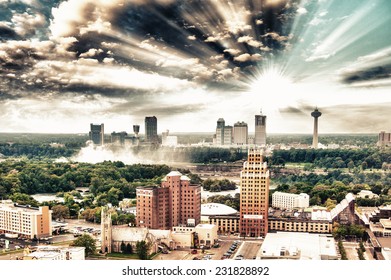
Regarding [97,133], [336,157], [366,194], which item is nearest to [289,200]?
[336,157]

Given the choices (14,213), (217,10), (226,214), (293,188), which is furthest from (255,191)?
(14,213)

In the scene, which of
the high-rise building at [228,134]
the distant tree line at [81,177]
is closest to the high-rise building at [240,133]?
the high-rise building at [228,134]

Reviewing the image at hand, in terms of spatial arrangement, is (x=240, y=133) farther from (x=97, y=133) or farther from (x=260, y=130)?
(x=97, y=133)

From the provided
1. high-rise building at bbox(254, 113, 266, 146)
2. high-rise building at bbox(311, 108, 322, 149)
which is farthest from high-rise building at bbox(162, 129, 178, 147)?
high-rise building at bbox(311, 108, 322, 149)

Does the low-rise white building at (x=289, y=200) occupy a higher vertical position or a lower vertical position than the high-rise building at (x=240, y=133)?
lower

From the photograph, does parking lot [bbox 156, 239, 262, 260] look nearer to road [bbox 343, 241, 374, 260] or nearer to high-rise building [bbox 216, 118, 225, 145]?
road [bbox 343, 241, 374, 260]

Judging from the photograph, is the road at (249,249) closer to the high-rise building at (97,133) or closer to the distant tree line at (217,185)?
the distant tree line at (217,185)

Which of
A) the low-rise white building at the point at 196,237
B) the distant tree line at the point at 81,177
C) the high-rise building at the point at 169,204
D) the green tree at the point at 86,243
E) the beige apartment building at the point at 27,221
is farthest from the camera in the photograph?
the distant tree line at the point at 81,177
